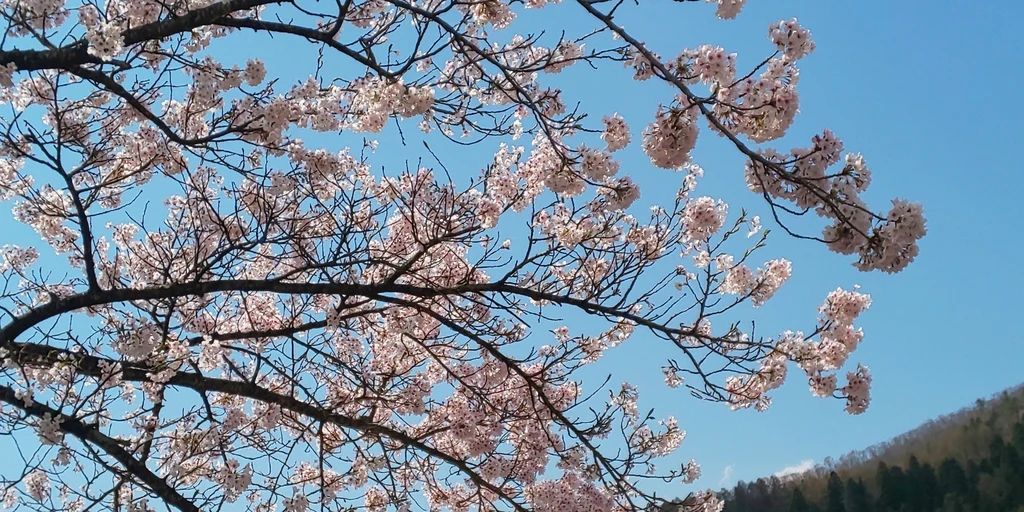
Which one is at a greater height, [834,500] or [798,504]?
[798,504]

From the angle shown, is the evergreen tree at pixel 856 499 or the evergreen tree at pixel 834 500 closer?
the evergreen tree at pixel 834 500

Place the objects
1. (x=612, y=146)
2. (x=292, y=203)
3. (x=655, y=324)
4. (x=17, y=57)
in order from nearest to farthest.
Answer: (x=17, y=57), (x=612, y=146), (x=655, y=324), (x=292, y=203)

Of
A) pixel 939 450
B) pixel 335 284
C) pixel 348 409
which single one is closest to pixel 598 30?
pixel 335 284

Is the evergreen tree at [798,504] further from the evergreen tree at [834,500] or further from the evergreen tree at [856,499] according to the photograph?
the evergreen tree at [856,499]

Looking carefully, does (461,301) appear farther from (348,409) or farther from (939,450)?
(939,450)

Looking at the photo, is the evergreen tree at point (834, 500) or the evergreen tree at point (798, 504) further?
the evergreen tree at point (798, 504)

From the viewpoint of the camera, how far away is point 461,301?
711cm

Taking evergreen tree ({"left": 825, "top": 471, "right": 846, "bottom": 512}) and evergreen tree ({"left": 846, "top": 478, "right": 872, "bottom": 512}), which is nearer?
evergreen tree ({"left": 825, "top": 471, "right": 846, "bottom": 512})

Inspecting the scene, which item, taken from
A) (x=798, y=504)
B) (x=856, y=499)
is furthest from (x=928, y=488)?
(x=798, y=504)

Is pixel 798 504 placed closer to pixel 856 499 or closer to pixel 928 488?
pixel 856 499

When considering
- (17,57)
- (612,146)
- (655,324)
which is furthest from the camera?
(655,324)

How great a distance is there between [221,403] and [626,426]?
3.52m

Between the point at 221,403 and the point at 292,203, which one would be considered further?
the point at 221,403

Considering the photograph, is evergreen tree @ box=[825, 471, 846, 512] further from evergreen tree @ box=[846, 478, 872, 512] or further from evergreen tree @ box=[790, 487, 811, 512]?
evergreen tree @ box=[790, 487, 811, 512]
